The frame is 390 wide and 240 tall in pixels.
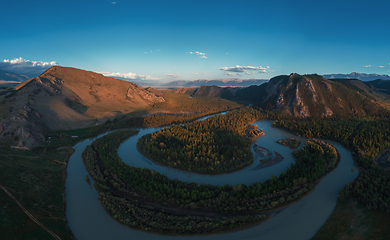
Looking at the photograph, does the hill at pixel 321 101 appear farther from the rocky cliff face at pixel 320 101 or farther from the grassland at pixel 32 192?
the grassland at pixel 32 192

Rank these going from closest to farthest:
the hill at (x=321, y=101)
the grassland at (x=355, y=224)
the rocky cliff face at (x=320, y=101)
Answer: the grassland at (x=355, y=224) → the hill at (x=321, y=101) → the rocky cliff face at (x=320, y=101)

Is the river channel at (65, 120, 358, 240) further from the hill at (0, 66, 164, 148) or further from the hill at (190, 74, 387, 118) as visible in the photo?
the hill at (190, 74, 387, 118)

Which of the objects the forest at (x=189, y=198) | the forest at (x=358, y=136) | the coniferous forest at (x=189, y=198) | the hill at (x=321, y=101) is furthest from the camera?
the hill at (x=321, y=101)

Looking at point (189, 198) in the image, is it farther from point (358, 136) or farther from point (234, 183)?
point (358, 136)

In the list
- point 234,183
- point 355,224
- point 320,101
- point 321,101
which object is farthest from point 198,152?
point 321,101

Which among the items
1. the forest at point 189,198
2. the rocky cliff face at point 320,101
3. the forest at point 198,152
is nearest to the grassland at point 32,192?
the forest at point 189,198

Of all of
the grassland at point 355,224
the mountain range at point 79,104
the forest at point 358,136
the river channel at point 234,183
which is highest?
the mountain range at point 79,104

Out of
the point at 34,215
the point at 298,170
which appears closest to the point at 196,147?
the point at 298,170
